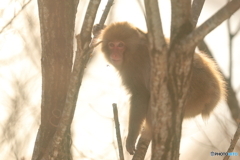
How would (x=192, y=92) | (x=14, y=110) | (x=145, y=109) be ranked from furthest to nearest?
(x=14, y=110) → (x=145, y=109) → (x=192, y=92)

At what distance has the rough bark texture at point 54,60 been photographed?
3.73 metres

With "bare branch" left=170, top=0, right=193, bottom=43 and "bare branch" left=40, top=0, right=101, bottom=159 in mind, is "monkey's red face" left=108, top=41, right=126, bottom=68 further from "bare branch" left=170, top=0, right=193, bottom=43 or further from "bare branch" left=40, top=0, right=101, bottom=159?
"bare branch" left=170, top=0, right=193, bottom=43

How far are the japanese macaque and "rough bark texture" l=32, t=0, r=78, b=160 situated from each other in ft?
2.25

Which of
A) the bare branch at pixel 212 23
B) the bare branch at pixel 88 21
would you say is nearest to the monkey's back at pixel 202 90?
the bare branch at pixel 88 21

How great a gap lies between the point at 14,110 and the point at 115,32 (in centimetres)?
245

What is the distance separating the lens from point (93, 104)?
233 inches

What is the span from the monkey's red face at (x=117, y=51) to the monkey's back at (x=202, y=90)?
0.85 meters

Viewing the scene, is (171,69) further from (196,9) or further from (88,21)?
(196,9)

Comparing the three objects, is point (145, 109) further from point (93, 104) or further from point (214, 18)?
point (214, 18)

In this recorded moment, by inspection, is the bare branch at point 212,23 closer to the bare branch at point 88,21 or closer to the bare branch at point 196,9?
the bare branch at point 88,21

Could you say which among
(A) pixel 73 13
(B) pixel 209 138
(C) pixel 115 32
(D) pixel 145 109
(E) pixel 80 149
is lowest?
(B) pixel 209 138

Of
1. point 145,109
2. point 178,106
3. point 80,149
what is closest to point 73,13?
point 145,109

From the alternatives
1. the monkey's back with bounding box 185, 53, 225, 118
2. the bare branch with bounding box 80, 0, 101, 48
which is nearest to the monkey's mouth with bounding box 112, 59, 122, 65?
the monkey's back with bounding box 185, 53, 225, 118

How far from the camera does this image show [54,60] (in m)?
3.77
